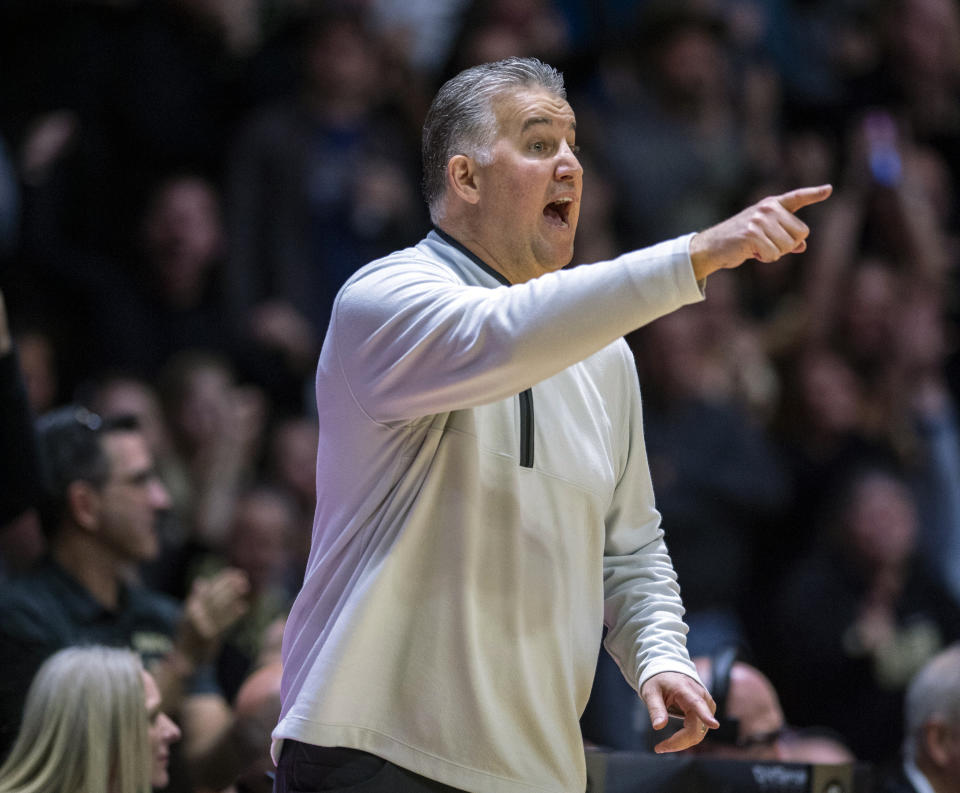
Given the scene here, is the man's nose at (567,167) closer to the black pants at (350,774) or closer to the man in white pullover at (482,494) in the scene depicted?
the man in white pullover at (482,494)

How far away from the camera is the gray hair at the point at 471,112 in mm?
2281

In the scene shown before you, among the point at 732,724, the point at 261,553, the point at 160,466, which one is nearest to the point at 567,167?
the point at 732,724

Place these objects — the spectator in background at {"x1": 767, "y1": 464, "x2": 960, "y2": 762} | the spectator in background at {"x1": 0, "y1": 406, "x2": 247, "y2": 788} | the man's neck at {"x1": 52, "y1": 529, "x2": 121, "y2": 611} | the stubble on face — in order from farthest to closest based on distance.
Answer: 1. the spectator in background at {"x1": 767, "y1": 464, "x2": 960, "y2": 762}
2. the man's neck at {"x1": 52, "y1": 529, "x2": 121, "y2": 611}
3. the spectator in background at {"x1": 0, "y1": 406, "x2": 247, "y2": 788}
4. the stubble on face

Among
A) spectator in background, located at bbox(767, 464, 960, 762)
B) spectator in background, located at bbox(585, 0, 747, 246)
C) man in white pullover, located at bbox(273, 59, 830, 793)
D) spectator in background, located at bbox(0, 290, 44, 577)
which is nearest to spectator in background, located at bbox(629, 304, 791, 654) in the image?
spectator in background, located at bbox(767, 464, 960, 762)

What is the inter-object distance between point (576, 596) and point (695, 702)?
23 centimetres

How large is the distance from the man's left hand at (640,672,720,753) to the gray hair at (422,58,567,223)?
844mm

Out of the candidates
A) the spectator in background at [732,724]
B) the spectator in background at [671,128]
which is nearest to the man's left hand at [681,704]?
the spectator in background at [732,724]

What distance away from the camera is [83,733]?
2.93m

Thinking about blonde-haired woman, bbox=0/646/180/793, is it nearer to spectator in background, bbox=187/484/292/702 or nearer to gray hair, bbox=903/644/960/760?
spectator in background, bbox=187/484/292/702

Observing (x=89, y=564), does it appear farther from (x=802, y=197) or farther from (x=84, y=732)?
(x=802, y=197)

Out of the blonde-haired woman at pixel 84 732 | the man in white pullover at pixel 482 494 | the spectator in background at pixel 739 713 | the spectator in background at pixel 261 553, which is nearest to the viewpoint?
the man in white pullover at pixel 482 494

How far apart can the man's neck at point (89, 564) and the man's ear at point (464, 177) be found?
7.21 ft

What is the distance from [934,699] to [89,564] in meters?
2.39

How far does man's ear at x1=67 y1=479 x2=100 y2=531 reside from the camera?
4086 mm
